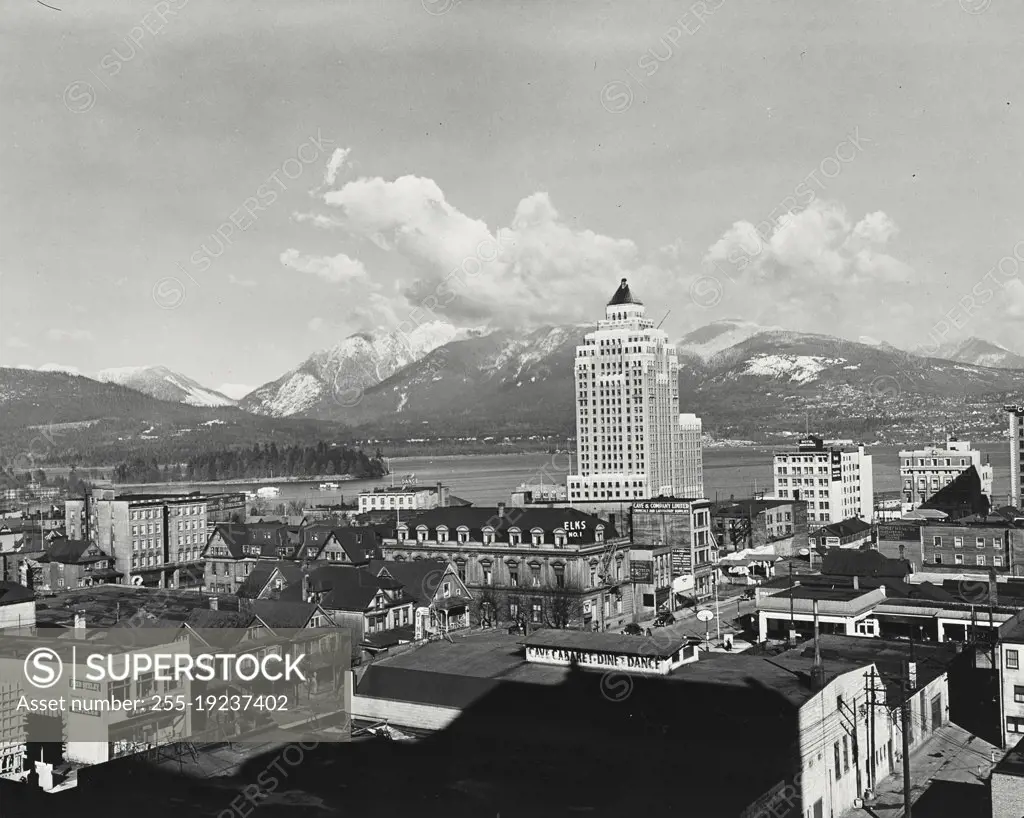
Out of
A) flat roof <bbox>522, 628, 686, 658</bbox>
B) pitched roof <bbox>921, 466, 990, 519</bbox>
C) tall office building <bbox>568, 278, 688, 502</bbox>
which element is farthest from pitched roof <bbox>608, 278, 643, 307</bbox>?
flat roof <bbox>522, 628, 686, 658</bbox>

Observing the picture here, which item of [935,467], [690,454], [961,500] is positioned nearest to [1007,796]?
[961,500]

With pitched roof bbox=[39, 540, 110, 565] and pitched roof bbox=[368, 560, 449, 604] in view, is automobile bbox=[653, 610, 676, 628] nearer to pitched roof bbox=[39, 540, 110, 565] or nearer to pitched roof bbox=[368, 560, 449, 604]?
pitched roof bbox=[368, 560, 449, 604]

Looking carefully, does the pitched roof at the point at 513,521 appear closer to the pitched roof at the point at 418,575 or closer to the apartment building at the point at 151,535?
the pitched roof at the point at 418,575

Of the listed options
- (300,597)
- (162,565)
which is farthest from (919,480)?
(300,597)

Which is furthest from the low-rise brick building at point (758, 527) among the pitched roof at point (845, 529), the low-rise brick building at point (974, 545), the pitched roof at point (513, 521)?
the pitched roof at point (513, 521)

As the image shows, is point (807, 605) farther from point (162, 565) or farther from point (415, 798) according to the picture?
point (162, 565)
